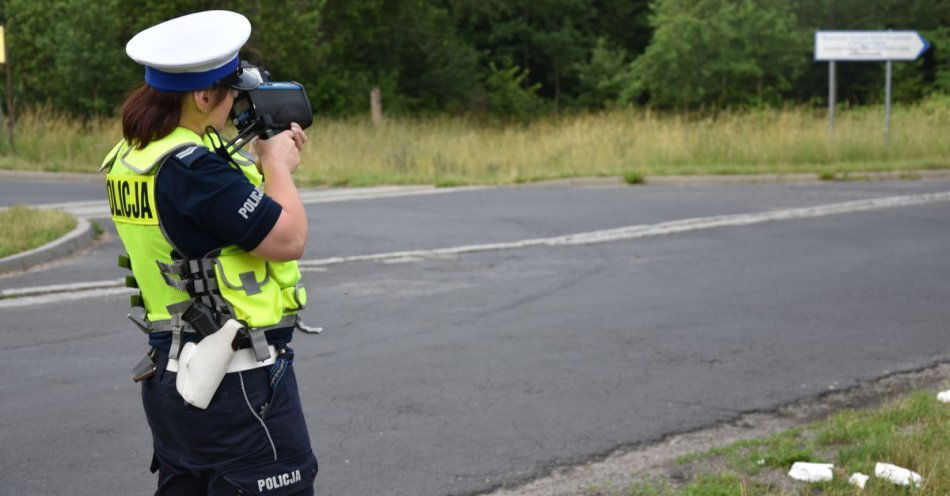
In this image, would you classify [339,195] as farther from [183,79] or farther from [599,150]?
[183,79]

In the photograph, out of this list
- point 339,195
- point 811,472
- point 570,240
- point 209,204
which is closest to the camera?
point 209,204

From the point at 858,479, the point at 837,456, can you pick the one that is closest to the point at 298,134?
the point at 858,479

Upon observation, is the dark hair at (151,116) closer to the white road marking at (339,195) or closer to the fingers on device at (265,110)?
the fingers on device at (265,110)

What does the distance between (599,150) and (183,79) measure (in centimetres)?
1903

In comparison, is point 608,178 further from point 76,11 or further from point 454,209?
point 76,11

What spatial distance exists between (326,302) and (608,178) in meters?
10.1

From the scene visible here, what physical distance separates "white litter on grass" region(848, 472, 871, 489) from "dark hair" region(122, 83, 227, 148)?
9.14 ft

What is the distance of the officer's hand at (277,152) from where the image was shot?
121 inches

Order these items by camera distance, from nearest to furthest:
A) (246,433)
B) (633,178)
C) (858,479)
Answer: (246,433), (858,479), (633,178)

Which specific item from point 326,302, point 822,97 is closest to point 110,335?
point 326,302

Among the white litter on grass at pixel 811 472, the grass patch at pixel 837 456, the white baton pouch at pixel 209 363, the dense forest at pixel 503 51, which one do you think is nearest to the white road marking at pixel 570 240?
the grass patch at pixel 837 456

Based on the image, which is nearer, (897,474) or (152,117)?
(152,117)

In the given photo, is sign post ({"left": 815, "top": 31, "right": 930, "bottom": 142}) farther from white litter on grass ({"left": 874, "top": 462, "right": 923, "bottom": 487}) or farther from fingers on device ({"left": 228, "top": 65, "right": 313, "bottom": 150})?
fingers on device ({"left": 228, "top": 65, "right": 313, "bottom": 150})

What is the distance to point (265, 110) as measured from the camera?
10.2 ft
